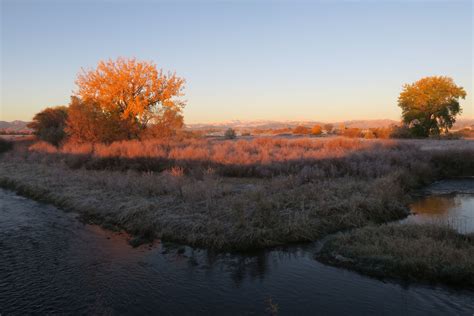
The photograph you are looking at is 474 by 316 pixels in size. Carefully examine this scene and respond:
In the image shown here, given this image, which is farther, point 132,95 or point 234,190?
point 132,95

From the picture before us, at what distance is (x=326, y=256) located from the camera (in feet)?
30.7

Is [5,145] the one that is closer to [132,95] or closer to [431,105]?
[132,95]

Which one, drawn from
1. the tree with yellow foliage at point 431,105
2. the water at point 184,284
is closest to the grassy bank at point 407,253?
the water at point 184,284

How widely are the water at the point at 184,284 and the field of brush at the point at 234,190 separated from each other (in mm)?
907

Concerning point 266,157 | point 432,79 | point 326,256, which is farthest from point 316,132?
point 326,256

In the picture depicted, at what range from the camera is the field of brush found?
11.0 metres

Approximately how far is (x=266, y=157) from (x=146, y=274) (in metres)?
14.3

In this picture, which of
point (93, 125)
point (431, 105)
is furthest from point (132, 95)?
point (431, 105)

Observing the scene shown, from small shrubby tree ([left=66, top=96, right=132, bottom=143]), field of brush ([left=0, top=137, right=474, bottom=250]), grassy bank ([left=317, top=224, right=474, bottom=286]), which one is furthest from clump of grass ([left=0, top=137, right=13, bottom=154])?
grassy bank ([left=317, top=224, right=474, bottom=286])

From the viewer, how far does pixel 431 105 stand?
4847 centimetres

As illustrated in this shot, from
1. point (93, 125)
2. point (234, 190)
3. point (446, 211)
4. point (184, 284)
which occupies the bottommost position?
point (184, 284)

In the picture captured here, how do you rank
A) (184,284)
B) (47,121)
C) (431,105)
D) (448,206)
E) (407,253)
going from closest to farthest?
1. (184,284)
2. (407,253)
3. (448,206)
4. (47,121)
5. (431,105)

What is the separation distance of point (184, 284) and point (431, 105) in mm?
50098

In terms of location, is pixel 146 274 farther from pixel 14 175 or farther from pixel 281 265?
pixel 14 175
